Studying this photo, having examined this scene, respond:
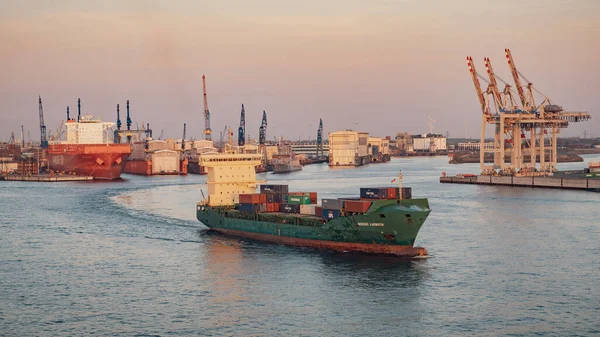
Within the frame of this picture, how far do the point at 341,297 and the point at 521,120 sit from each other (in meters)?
57.0

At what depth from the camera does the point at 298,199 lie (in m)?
37.6

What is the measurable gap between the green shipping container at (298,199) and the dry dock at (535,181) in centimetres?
3725

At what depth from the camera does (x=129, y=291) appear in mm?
26484

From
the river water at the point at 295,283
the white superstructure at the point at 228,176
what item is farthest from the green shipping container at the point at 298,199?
the white superstructure at the point at 228,176

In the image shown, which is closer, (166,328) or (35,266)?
(166,328)

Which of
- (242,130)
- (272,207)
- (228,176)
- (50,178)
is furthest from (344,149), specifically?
(272,207)

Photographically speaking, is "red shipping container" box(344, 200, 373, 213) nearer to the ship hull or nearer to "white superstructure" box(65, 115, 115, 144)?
the ship hull

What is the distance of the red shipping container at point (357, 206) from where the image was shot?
31641 mm

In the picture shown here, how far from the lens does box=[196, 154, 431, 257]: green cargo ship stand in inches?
1219

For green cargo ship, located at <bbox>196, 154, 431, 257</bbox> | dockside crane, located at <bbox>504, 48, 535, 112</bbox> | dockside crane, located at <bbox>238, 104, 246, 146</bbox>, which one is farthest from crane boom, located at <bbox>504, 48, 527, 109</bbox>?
dockside crane, located at <bbox>238, 104, 246, 146</bbox>

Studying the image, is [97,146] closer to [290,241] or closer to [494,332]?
[290,241]

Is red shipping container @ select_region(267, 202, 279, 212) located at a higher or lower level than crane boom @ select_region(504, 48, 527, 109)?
lower

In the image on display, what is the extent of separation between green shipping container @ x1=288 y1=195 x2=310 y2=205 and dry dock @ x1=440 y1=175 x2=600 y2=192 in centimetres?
3725

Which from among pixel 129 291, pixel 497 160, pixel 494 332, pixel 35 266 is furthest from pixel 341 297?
pixel 497 160
